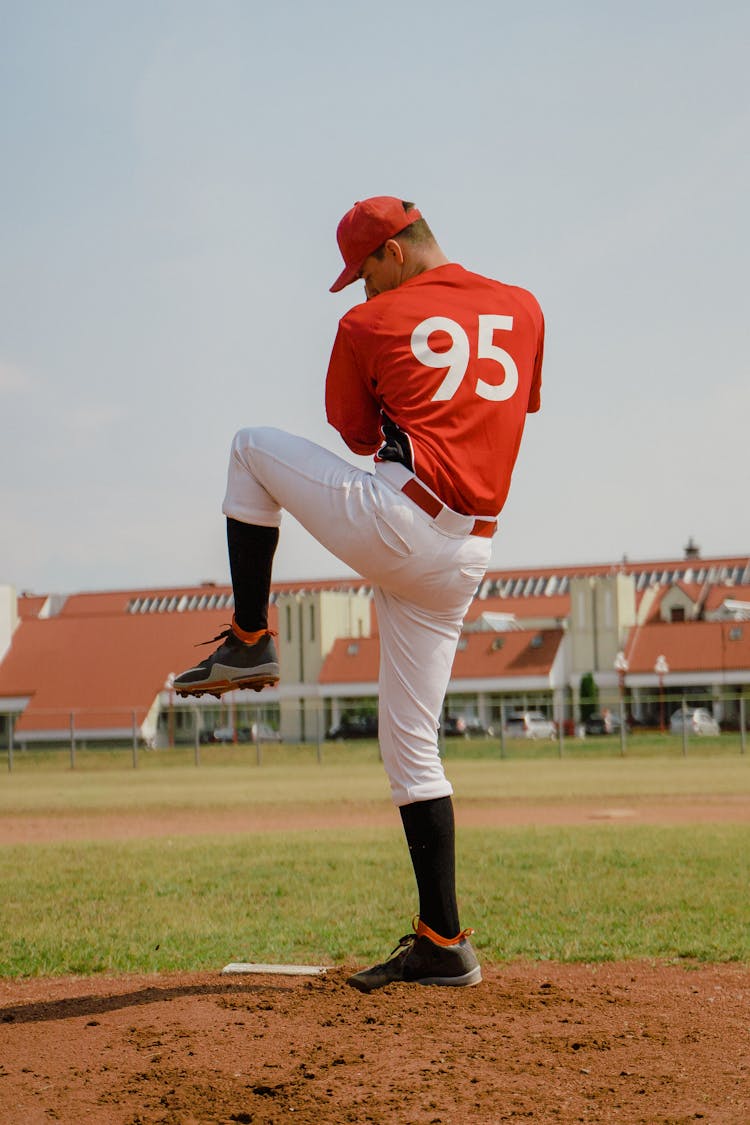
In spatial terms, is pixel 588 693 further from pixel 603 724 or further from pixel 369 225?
pixel 369 225

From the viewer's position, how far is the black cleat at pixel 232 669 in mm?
4211

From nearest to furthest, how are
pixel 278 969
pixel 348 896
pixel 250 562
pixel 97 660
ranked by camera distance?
pixel 250 562 < pixel 278 969 < pixel 348 896 < pixel 97 660

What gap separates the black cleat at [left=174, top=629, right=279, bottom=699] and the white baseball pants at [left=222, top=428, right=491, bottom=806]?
0.37 meters

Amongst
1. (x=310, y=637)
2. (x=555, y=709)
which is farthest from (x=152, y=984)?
(x=310, y=637)

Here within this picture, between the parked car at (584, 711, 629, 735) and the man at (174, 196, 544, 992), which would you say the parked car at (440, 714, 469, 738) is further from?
the man at (174, 196, 544, 992)

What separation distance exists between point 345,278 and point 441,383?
0.54 metres

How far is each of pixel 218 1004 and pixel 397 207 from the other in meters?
2.55

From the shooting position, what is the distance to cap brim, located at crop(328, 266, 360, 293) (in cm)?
427

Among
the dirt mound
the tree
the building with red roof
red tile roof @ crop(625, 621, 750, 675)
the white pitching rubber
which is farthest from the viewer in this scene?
red tile roof @ crop(625, 621, 750, 675)

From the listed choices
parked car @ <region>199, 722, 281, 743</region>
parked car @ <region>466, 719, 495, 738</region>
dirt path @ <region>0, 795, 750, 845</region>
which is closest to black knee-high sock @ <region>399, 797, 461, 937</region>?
dirt path @ <region>0, 795, 750, 845</region>

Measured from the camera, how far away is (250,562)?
14.1ft

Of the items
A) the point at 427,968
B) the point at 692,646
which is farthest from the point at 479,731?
the point at 427,968

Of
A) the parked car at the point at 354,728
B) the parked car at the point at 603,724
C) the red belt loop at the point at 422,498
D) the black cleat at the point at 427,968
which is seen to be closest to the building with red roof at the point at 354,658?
the parked car at the point at 354,728

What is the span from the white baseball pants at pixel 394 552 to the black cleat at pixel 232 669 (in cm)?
37
